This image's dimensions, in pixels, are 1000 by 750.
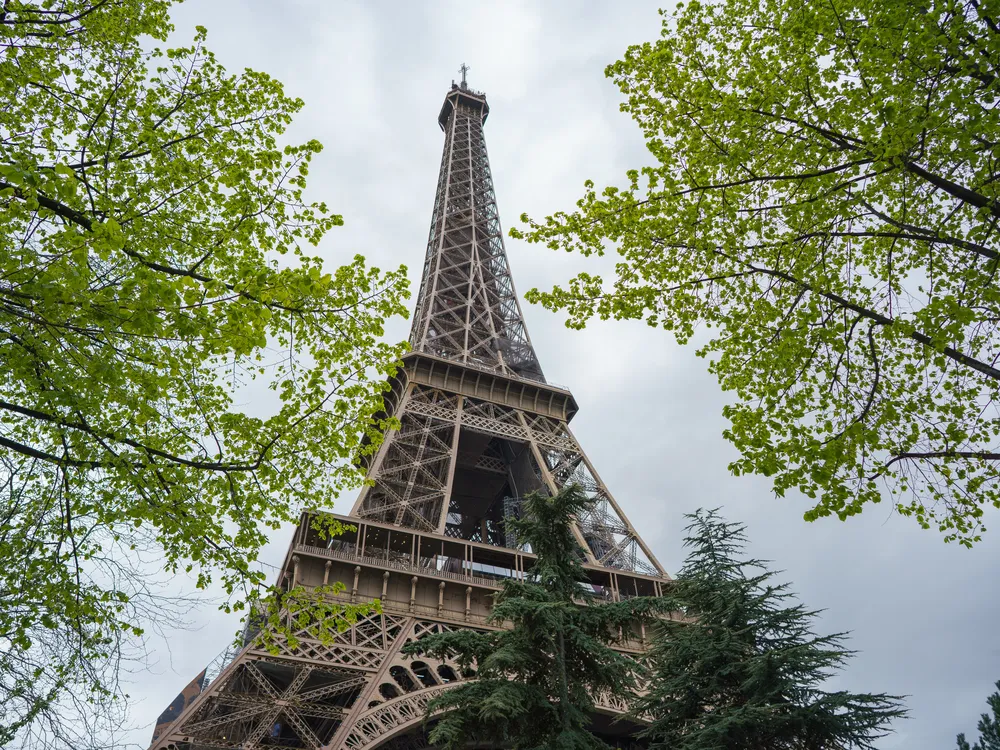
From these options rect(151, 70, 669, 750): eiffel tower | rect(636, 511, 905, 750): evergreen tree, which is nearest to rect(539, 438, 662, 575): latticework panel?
rect(151, 70, 669, 750): eiffel tower

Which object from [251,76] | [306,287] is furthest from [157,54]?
[306,287]

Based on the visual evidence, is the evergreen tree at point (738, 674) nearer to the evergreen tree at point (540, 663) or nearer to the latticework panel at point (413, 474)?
the evergreen tree at point (540, 663)

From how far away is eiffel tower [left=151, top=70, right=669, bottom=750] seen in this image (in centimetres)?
1688

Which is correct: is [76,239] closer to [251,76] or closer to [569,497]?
[251,76]

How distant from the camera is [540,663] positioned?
13.0m

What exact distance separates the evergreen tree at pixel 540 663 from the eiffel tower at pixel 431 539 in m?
0.85

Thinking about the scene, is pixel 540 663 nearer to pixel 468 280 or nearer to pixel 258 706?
pixel 258 706

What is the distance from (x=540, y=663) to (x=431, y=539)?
10730 millimetres

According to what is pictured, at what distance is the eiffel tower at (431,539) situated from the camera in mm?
16875

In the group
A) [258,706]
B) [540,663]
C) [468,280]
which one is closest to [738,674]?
[540,663]

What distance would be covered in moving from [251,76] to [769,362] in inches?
287

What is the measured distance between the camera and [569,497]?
46.5 feet

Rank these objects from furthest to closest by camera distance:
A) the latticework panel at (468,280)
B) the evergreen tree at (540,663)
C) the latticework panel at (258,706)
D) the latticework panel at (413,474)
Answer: the latticework panel at (468,280) → the latticework panel at (413,474) → the latticework panel at (258,706) → the evergreen tree at (540,663)

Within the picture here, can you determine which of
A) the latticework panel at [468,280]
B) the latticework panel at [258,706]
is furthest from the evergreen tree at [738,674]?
the latticework panel at [468,280]
